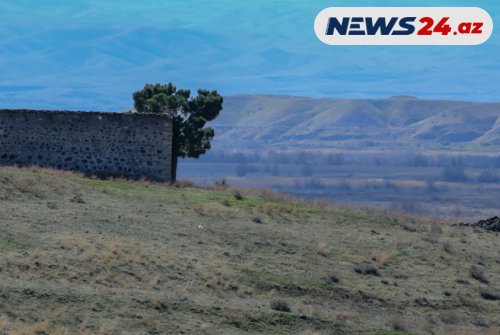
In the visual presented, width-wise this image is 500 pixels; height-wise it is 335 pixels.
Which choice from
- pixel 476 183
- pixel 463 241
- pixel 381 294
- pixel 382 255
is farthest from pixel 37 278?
pixel 476 183

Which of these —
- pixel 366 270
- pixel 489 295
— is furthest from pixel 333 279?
pixel 489 295

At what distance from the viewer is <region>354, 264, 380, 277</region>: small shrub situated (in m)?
38.6

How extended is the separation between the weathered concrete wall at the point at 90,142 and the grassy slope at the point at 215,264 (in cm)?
238

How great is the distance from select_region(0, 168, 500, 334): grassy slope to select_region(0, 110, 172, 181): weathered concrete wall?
7.81 ft

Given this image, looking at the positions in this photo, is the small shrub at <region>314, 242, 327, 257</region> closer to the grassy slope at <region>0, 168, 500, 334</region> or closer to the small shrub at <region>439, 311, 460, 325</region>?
the grassy slope at <region>0, 168, 500, 334</region>

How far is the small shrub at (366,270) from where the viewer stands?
38.6m

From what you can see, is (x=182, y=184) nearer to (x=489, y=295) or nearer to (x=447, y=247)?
(x=447, y=247)

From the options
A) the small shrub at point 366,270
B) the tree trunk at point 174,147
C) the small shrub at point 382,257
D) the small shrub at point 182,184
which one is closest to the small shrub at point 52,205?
the small shrub at point 366,270

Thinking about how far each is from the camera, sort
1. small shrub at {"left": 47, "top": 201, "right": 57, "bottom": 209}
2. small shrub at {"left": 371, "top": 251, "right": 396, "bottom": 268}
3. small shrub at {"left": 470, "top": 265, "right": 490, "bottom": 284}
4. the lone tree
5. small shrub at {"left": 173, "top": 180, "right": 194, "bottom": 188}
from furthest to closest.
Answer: the lone tree < small shrub at {"left": 173, "top": 180, "right": 194, "bottom": 188} < small shrub at {"left": 371, "top": 251, "right": 396, "bottom": 268} < small shrub at {"left": 470, "top": 265, "right": 490, "bottom": 284} < small shrub at {"left": 47, "top": 201, "right": 57, "bottom": 209}

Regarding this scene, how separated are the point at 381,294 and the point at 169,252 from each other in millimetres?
5748

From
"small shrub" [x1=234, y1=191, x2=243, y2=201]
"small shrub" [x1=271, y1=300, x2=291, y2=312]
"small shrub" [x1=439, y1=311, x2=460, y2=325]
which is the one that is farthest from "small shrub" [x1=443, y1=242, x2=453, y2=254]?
"small shrub" [x1=271, y1=300, x2=291, y2=312]

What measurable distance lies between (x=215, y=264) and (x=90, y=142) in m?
14.8

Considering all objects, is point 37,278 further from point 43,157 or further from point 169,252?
point 43,157

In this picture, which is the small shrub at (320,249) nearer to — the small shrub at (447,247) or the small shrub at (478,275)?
the small shrub at (478,275)
